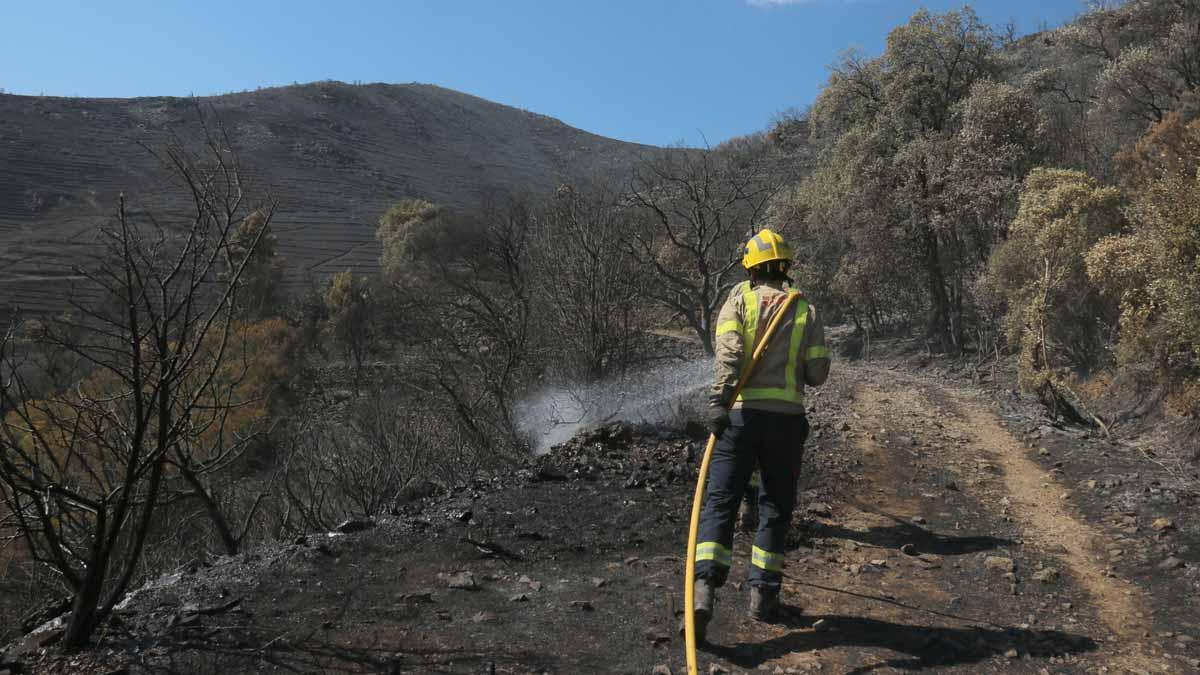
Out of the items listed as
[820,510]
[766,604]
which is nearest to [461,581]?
[766,604]

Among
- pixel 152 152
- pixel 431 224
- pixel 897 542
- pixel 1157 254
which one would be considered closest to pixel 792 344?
pixel 897 542

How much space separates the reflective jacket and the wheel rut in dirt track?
128 cm

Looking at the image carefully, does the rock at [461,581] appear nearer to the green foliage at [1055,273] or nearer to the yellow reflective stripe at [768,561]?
the yellow reflective stripe at [768,561]

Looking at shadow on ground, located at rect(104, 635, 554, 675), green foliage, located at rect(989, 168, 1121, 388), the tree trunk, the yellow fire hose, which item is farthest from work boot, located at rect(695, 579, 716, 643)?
the tree trunk

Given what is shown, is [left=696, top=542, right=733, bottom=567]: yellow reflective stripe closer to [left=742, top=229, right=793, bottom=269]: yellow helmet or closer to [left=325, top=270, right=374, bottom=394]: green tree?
[left=742, top=229, right=793, bottom=269]: yellow helmet

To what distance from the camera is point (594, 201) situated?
1488 cm

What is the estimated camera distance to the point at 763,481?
15.1 feet

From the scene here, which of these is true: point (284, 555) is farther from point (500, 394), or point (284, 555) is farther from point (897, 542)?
point (500, 394)

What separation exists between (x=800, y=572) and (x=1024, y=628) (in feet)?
4.54

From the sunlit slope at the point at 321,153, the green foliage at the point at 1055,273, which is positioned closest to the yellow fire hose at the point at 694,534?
the sunlit slope at the point at 321,153

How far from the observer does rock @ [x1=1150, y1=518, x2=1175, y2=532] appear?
6145 mm

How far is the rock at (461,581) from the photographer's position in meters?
4.91

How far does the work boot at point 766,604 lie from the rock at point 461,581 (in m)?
1.77

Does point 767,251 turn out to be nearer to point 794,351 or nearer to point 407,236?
point 794,351
